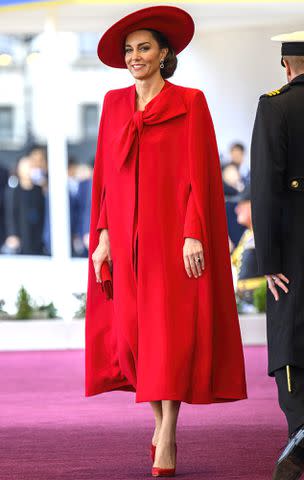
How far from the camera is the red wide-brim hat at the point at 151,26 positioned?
486cm

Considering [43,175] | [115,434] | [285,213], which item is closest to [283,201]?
[285,213]

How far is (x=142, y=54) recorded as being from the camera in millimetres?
4906

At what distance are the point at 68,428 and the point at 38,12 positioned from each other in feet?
15.2

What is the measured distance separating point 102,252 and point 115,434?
1139mm

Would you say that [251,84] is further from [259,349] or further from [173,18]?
[173,18]

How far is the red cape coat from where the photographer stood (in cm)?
482

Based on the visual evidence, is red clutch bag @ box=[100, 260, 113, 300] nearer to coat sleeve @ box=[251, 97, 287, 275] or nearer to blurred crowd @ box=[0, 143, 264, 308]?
coat sleeve @ box=[251, 97, 287, 275]

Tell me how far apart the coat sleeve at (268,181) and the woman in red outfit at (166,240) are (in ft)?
1.65

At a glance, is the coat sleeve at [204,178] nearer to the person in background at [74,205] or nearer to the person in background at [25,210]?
the person in background at [74,205]

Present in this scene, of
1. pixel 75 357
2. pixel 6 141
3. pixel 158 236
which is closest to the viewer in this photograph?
pixel 158 236

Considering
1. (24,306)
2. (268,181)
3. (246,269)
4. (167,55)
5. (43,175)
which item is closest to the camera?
(268,181)

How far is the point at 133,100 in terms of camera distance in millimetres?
4973

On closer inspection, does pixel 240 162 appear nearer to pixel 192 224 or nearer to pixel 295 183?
pixel 192 224

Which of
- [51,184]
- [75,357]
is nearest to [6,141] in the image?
[51,184]
